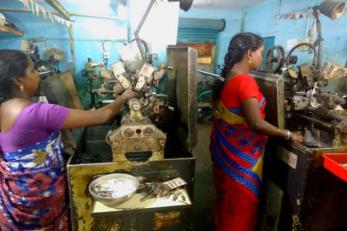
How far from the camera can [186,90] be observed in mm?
1502

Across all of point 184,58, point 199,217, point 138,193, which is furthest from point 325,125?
point 199,217

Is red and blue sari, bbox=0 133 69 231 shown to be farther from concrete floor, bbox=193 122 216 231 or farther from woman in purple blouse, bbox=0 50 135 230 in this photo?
concrete floor, bbox=193 122 216 231

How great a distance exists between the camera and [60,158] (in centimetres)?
131

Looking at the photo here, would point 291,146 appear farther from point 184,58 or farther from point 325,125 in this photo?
point 184,58

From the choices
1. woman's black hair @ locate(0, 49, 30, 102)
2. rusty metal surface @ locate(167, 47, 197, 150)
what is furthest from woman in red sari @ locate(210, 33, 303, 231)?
woman's black hair @ locate(0, 49, 30, 102)

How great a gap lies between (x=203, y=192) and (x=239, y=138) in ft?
4.53

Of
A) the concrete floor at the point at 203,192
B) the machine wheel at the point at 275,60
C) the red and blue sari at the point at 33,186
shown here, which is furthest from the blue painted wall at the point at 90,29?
the red and blue sari at the point at 33,186

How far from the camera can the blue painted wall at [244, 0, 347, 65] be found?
9.80 ft

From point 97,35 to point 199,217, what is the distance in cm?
377

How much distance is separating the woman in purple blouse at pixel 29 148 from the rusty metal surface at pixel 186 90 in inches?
15.4

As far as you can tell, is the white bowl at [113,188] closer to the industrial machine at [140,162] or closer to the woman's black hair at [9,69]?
the industrial machine at [140,162]

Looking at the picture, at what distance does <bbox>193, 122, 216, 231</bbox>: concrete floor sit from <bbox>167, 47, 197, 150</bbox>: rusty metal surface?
3.17 feet

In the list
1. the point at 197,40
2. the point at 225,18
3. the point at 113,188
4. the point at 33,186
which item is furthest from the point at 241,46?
the point at 225,18

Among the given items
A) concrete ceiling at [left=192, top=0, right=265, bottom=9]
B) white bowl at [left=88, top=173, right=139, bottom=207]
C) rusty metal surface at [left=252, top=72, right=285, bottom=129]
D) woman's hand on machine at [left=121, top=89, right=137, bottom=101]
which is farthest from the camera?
concrete ceiling at [left=192, top=0, right=265, bottom=9]
